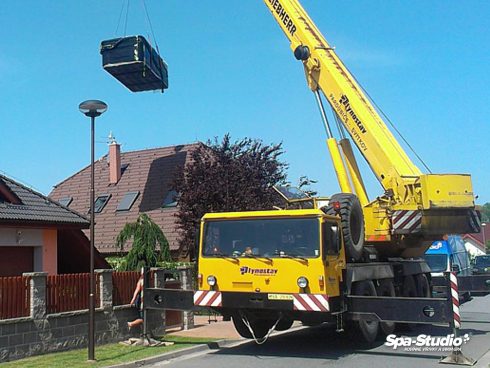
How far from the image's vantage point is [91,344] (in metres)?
11.1

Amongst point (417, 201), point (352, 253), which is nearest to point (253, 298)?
point (352, 253)

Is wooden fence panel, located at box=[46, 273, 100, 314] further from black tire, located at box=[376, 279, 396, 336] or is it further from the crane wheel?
the crane wheel

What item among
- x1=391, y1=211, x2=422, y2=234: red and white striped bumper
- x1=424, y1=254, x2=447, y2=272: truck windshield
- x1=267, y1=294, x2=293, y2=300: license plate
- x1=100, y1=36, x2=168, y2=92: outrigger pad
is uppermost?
x1=100, y1=36, x2=168, y2=92: outrigger pad

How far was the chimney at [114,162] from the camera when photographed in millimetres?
33219

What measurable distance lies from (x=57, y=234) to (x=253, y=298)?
880cm

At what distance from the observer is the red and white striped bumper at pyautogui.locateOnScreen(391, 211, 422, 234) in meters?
13.4

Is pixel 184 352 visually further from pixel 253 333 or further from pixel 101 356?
pixel 101 356

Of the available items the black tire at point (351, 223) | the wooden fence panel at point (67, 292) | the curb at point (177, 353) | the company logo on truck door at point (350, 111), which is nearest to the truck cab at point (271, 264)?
the black tire at point (351, 223)

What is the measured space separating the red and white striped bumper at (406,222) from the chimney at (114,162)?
22.2 m

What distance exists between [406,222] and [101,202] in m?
Result: 21.8

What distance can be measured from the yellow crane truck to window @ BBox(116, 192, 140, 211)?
16564 mm

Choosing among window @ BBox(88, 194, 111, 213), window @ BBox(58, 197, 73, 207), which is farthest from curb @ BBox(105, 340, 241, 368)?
window @ BBox(58, 197, 73, 207)

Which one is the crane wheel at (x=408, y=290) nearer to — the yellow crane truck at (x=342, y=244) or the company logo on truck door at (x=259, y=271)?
the yellow crane truck at (x=342, y=244)

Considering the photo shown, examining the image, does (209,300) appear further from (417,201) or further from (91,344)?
(417,201)
